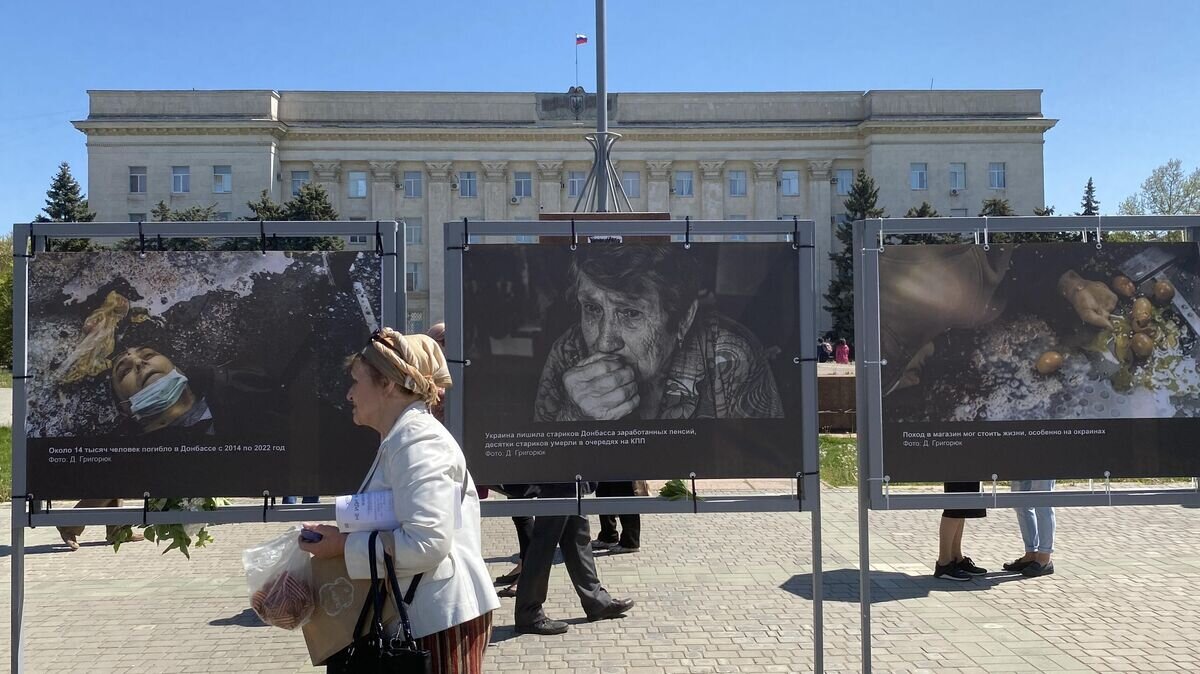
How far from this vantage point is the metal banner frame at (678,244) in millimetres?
4707

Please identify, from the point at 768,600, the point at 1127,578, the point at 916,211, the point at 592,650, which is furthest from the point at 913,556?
the point at 916,211

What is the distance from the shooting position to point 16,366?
4.71 meters

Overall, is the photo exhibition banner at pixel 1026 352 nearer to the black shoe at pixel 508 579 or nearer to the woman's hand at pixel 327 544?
the woman's hand at pixel 327 544

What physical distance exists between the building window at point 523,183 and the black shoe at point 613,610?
Result: 7190cm

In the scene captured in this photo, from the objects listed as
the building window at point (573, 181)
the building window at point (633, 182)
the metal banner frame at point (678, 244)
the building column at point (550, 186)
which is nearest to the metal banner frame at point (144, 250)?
the metal banner frame at point (678, 244)

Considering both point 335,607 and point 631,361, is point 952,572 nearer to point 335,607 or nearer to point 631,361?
point 631,361

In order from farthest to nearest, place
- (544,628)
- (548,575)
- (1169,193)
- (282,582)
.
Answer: (1169,193) → (548,575) → (544,628) → (282,582)

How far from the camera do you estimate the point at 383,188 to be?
249 feet

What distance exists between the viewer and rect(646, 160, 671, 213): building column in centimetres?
7625

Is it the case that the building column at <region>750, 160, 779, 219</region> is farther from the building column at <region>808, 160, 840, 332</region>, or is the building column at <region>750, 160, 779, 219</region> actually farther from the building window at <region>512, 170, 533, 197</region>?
the building window at <region>512, 170, 533, 197</region>

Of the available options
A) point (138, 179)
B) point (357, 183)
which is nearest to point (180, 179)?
point (138, 179)

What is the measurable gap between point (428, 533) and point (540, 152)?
74.5m

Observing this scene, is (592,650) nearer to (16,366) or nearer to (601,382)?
(601,382)

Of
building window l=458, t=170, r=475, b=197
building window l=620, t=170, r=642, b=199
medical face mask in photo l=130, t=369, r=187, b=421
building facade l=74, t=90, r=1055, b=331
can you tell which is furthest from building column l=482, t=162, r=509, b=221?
medical face mask in photo l=130, t=369, r=187, b=421
